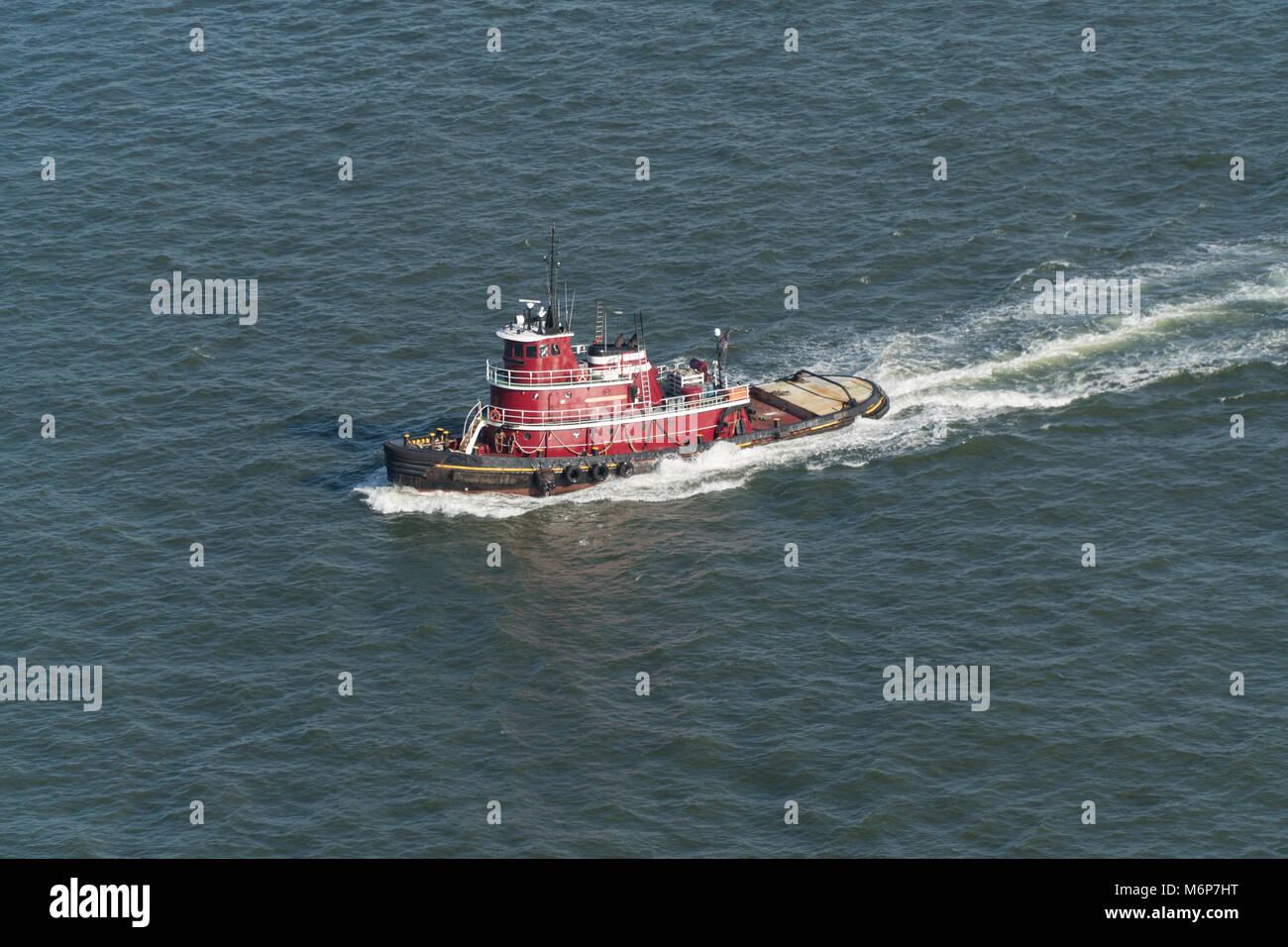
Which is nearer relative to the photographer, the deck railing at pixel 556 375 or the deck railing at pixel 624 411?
the deck railing at pixel 556 375

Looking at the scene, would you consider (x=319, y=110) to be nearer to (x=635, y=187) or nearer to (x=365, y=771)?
(x=635, y=187)

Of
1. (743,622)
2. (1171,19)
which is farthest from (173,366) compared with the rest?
(1171,19)

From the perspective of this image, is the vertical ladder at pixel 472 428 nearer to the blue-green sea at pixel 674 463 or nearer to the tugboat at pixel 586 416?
the tugboat at pixel 586 416

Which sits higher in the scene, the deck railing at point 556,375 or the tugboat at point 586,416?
the deck railing at point 556,375

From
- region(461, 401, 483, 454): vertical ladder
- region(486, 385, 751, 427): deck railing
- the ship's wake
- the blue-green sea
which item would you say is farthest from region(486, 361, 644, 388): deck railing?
the blue-green sea

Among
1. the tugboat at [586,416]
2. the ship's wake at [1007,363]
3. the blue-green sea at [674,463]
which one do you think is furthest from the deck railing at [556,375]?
the blue-green sea at [674,463]

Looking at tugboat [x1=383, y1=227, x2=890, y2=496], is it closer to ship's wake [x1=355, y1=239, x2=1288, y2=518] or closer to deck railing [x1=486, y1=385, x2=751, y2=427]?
deck railing [x1=486, y1=385, x2=751, y2=427]
